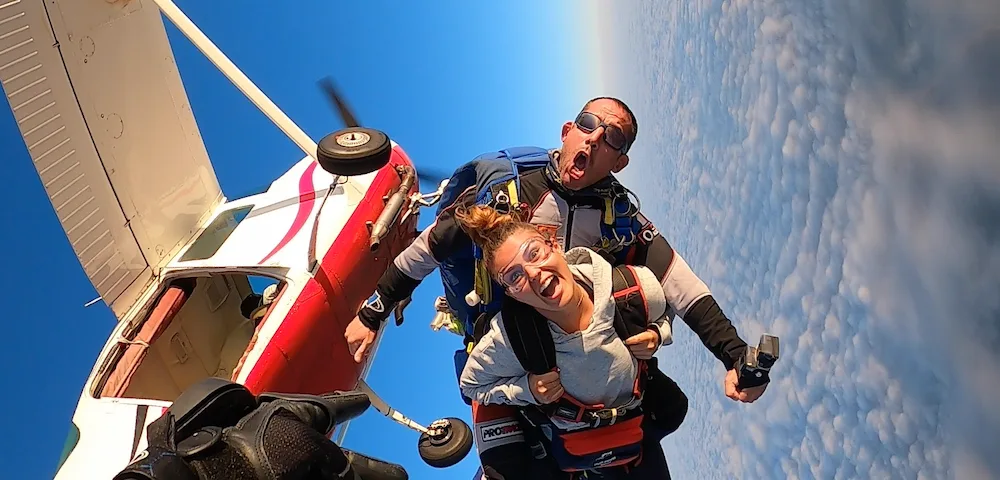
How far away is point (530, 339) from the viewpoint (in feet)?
3.68

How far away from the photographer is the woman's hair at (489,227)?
1.14 metres

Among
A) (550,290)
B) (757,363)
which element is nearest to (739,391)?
(757,363)

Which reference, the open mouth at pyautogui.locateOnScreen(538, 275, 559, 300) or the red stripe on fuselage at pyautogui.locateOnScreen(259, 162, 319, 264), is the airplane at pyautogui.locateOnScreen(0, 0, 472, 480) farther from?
the open mouth at pyautogui.locateOnScreen(538, 275, 559, 300)

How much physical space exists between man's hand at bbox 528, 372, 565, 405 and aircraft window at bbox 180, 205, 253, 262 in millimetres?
1537

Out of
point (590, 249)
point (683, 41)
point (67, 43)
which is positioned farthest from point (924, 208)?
point (683, 41)

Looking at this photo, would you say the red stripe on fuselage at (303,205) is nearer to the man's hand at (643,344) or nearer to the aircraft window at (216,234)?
the aircraft window at (216,234)

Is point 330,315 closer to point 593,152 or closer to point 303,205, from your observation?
point 303,205

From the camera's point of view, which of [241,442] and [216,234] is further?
[216,234]

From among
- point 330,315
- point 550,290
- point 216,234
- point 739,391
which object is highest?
point 550,290

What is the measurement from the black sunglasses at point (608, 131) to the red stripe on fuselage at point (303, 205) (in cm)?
129

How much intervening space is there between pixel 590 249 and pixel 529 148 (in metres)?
0.34

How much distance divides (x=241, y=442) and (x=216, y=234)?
6.00 feet

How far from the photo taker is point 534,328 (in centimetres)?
112

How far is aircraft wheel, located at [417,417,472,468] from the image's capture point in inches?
62.0
